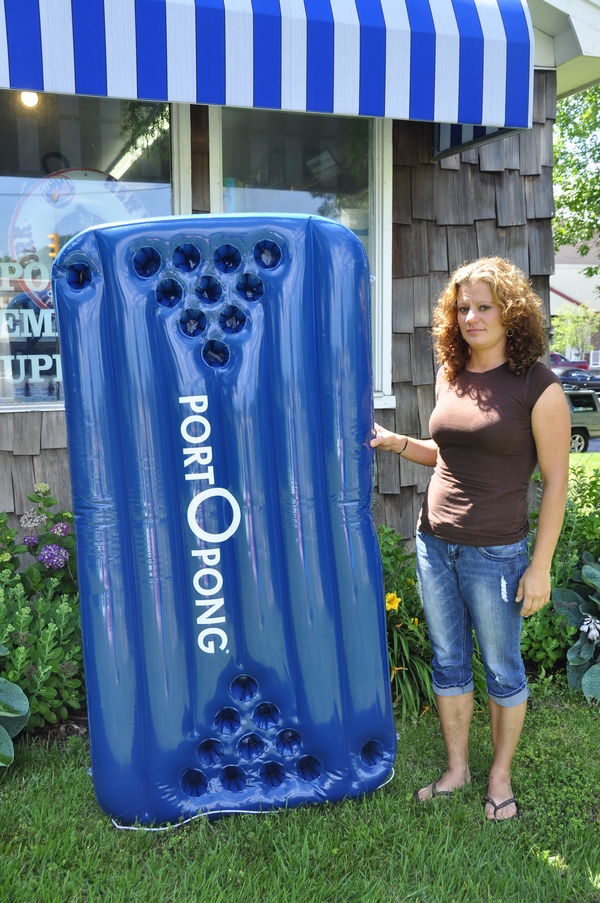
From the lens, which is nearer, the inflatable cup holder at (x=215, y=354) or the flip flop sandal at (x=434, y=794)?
the inflatable cup holder at (x=215, y=354)

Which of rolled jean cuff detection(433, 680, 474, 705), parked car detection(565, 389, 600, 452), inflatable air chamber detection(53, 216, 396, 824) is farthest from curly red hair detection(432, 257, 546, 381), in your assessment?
parked car detection(565, 389, 600, 452)

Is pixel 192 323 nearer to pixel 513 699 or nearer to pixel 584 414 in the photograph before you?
pixel 513 699

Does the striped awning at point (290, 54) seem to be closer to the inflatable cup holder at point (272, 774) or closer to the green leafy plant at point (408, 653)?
the green leafy plant at point (408, 653)

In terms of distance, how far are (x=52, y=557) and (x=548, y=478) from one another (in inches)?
76.8

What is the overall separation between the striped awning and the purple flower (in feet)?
5.70

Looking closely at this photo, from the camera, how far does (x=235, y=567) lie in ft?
6.84

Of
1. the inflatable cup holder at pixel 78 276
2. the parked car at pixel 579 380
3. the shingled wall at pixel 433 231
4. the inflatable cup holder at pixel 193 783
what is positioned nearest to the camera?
the inflatable cup holder at pixel 78 276

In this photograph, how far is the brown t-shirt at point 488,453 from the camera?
6.66 ft

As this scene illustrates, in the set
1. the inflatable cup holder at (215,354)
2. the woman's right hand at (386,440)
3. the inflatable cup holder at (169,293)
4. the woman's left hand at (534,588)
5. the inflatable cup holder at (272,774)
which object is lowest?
the inflatable cup holder at (272,774)

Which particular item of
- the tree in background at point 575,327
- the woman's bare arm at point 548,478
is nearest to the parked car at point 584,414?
the woman's bare arm at point 548,478

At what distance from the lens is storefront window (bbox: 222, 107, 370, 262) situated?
3.64 m

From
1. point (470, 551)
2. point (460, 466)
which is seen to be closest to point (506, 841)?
point (470, 551)

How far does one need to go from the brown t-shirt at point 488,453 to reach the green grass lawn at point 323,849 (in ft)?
2.78

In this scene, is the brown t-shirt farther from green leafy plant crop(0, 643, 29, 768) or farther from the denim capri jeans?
green leafy plant crop(0, 643, 29, 768)
